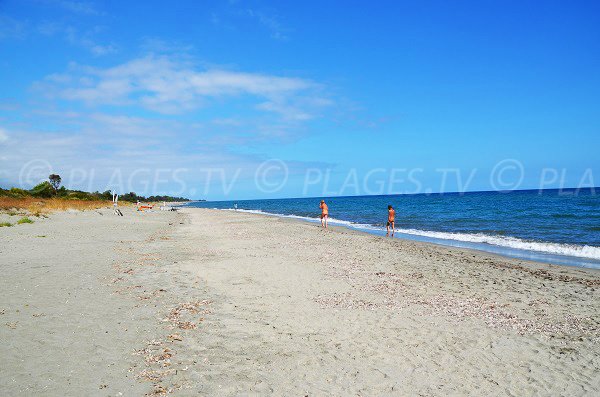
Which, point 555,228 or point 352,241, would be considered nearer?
point 352,241

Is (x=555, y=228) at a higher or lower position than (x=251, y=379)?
higher

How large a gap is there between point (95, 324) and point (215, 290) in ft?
11.1

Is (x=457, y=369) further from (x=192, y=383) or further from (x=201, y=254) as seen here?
(x=201, y=254)

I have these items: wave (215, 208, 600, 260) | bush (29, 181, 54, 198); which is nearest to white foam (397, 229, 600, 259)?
wave (215, 208, 600, 260)

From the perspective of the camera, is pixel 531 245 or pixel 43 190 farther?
pixel 43 190

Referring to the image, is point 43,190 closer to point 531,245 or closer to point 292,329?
point 531,245

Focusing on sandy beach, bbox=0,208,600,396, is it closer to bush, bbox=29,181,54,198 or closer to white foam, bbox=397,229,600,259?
white foam, bbox=397,229,600,259

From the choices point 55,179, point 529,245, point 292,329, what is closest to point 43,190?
point 55,179

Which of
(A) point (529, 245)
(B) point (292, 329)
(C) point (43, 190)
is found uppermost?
(A) point (529, 245)

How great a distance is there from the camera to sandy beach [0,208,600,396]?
18.0 feet

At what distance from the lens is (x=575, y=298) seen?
10078mm

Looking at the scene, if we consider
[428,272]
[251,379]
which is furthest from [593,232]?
[251,379]

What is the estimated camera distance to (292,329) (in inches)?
298

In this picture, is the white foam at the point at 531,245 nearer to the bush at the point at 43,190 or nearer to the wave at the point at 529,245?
the wave at the point at 529,245
